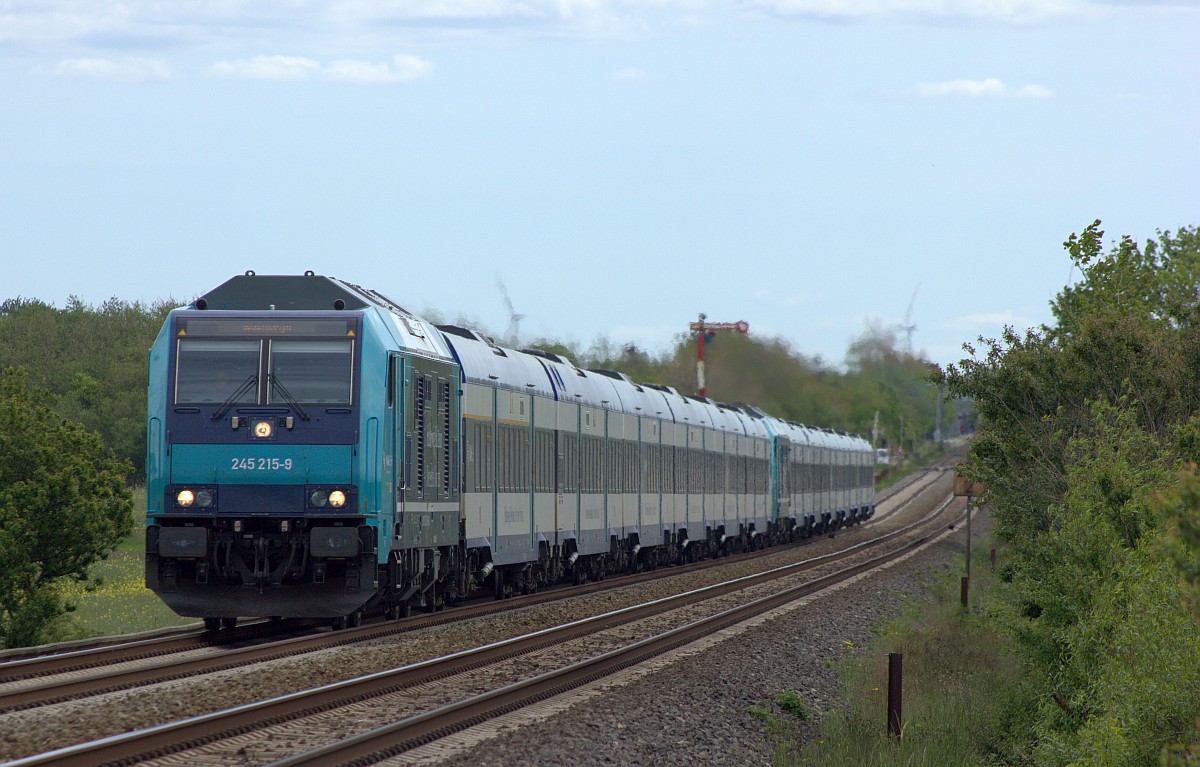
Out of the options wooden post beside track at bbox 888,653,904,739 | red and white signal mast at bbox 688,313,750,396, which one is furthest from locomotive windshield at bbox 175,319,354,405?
red and white signal mast at bbox 688,313,750,396

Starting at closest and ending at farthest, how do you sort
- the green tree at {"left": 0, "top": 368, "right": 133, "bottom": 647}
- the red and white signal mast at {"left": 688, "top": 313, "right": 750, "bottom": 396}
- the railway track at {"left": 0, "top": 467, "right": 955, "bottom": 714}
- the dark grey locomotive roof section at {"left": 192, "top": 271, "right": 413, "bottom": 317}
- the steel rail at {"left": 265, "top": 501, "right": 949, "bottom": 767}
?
the steel rail at {"left": 265, "top": 501, "right": 949, "bottom": 767} < the railway track at {"left": 0, "top": 467, "right": 955, "bottom": 714} < the dark grey locomotive roof section at {"left": 192, "top": 271, "right": 413, "bottom": 317} < the green tree at {"left": 0, "top": 368, "right": 133, "bottom": 647} < the red and white signal mast at {"left": 688, "top": 313, "right": 750, "bottom": 396}

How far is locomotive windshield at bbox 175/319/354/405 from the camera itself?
51.8 feet

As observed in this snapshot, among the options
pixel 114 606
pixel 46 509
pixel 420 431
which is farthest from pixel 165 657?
pixel 114 606

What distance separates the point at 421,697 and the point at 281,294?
19.4 feet

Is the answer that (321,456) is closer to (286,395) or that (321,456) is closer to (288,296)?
(286,395)

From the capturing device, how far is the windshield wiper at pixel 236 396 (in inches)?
619

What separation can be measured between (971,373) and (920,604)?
456cm

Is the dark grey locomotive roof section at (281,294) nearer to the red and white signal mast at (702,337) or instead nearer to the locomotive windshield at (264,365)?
the locomotive windshield at (264,365)

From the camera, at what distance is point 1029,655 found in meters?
15.9

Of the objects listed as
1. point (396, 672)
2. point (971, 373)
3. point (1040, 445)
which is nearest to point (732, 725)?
point (396, 672)

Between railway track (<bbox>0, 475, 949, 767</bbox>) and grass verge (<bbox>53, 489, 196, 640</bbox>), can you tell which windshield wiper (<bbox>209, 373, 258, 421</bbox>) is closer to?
railway track (<bbox>0, 475, 949, 767</bbox>)

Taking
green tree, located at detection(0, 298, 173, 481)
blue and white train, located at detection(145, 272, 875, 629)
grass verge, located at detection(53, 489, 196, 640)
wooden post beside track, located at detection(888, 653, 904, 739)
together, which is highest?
green tree, located at detection(0, 298, 173, 481)

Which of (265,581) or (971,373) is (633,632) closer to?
(265,581)

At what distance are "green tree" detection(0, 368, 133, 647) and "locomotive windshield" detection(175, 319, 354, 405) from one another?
2181 cm
